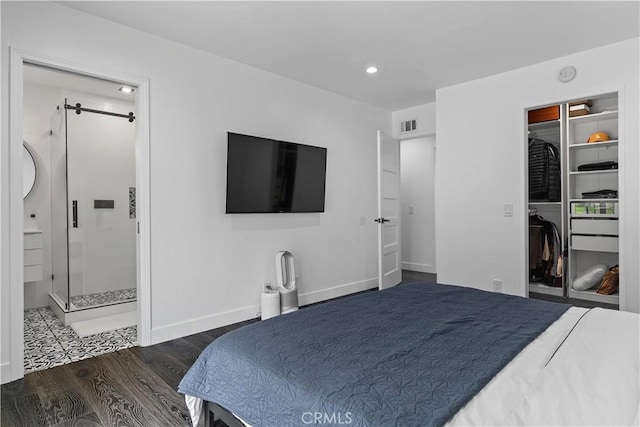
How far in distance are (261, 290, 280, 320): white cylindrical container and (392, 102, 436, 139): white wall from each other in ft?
9.76

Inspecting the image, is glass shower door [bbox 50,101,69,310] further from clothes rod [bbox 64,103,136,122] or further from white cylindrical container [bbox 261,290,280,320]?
white cylindrical container [bbox 261,290,280,320]

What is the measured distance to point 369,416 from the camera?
3.32ft

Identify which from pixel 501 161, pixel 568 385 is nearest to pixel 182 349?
pixel 568 385

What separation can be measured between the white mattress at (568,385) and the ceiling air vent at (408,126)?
394cm

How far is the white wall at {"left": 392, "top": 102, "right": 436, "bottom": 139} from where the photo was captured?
496 centimetres

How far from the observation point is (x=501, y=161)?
3955 mm

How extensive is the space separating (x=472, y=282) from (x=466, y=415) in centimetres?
341

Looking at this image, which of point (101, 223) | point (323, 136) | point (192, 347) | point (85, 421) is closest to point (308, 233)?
point (323, 136)

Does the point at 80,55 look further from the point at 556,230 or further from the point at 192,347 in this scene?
the point at 556,230

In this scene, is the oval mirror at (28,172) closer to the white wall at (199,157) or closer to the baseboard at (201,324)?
the white wall at (199,157)

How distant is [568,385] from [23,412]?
2.62 meters

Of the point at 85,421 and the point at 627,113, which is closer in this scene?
the point at 85,421

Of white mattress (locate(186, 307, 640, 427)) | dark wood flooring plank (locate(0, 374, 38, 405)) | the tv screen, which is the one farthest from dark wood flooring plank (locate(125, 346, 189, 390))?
white mattress (locate(186, 307, 640, 427))

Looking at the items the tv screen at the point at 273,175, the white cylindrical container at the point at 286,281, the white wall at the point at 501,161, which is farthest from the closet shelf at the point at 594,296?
the white cylindrical container at the point at 286,281
